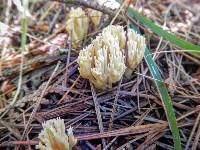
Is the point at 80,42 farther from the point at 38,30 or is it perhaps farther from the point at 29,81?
the point at 38,30

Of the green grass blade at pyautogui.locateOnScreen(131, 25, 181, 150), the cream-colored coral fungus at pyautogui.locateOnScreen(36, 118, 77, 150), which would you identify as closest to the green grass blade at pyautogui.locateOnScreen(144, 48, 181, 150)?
the green grass blade at pyautogui.locateOnScreen(131, 25, 181, 150)

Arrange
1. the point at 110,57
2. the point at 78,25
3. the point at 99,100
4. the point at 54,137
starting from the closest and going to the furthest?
1. the point at 54,137
2. the point at 110,57
3. the point at 99,100
4. the point at 78,25

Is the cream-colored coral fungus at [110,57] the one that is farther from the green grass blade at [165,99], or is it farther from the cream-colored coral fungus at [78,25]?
the cream-colored coral fungus at [78,25]

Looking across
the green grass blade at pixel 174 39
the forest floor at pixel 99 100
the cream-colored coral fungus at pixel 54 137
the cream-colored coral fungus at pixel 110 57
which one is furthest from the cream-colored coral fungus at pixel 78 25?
the cream-colored coral fungus at pixel 54 137

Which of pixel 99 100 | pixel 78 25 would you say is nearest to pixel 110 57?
pixel 99 100

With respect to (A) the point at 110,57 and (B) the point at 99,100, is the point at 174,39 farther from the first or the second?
(B) the point at 99,100

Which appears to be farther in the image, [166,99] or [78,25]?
[78,25]

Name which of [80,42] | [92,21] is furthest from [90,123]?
[92,21]
